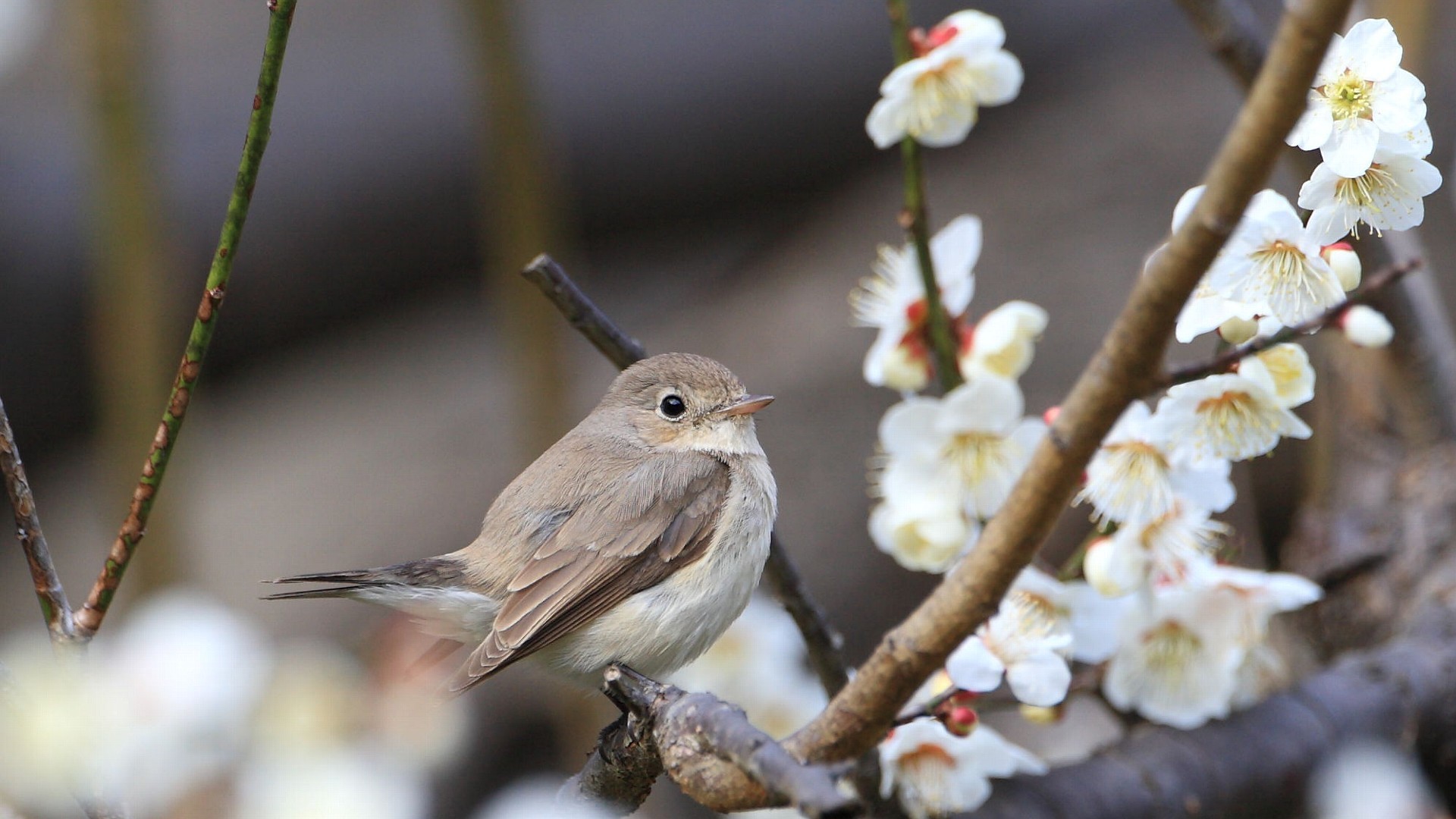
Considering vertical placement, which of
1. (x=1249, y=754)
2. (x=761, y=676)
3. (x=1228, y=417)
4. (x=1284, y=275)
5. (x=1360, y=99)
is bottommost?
(x=1249, y=754)

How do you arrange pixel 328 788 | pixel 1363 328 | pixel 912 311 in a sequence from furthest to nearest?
pixel 912 311 → pixel 1363 328 → pixel 328 788

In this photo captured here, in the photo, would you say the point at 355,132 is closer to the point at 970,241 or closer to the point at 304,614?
the point at 304,614

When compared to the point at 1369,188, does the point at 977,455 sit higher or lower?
lower

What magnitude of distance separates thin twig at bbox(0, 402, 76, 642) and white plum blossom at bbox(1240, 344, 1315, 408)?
4.54 feet

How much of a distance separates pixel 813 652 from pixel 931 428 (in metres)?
0.39

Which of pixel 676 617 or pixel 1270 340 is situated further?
pixel 676 617

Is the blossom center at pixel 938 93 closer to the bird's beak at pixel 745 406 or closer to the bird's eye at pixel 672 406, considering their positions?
the bird's beak at pixel 745 406

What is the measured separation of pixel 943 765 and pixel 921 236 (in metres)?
0.82

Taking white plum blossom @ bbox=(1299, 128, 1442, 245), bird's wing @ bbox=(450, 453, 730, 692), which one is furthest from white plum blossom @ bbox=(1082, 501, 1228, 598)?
bird's wing @ bbox=(450, 453, 730, 692)

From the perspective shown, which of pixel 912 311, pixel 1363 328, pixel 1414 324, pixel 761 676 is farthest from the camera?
pixel 1414 324

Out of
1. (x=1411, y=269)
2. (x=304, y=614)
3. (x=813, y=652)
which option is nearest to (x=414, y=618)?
(x=813, y=652)

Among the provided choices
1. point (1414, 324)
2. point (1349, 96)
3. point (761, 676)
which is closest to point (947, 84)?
point (1349, 96)

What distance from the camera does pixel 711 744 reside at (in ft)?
4.55

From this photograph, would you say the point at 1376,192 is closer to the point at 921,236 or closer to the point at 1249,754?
the point at 921,236
